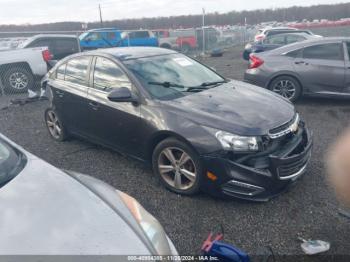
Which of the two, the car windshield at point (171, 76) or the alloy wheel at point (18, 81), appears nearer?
the car windshield at point (171, 76)

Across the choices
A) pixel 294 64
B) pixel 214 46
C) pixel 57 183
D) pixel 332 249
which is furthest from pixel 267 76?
pixel 214 46

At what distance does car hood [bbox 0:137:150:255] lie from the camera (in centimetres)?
157

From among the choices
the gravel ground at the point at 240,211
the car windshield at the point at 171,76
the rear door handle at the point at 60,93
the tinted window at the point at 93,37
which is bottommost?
the gravel ground at the point at 240,211

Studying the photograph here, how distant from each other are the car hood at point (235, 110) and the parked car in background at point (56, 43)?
9.18m

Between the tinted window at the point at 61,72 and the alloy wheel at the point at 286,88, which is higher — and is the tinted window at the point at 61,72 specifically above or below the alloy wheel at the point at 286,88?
above

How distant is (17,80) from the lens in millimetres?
10000

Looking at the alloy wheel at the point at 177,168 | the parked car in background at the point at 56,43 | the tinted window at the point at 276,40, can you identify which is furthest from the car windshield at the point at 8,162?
the tinted window at the point at 276,40

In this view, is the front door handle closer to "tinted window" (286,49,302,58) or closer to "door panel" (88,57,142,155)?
"door panel" (88,57,142,155)

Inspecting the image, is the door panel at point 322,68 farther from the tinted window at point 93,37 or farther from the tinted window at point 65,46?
the tinted window at point 93,37

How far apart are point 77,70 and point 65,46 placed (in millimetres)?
7749

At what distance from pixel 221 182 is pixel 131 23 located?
2160 inches

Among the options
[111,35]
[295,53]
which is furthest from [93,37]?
[295,53]

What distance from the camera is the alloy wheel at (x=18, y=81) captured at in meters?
9.91

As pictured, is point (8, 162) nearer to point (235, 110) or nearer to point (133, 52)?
point (235, 110)
